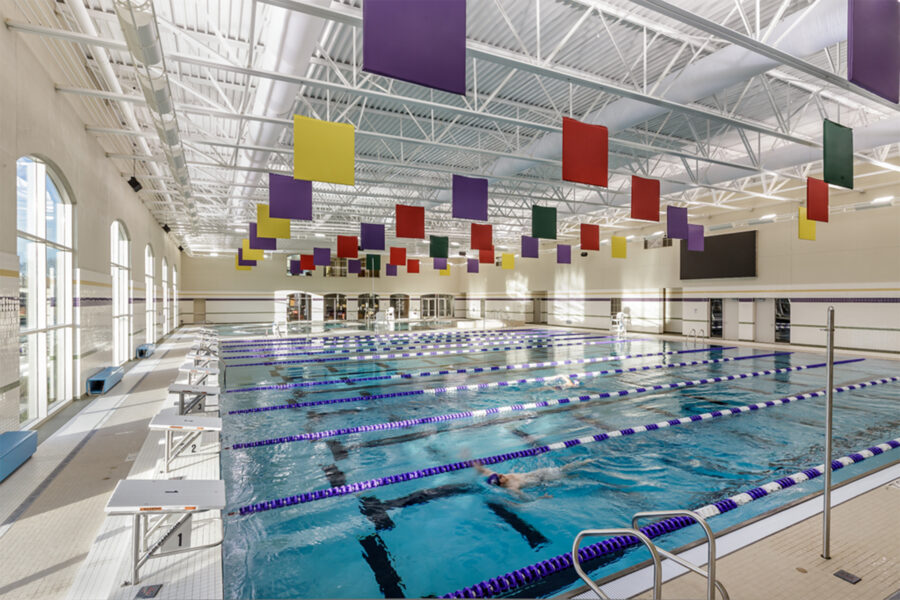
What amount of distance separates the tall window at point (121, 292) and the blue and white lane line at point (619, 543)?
1096 centimetres

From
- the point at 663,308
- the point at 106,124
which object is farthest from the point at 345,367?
the point at 663,308

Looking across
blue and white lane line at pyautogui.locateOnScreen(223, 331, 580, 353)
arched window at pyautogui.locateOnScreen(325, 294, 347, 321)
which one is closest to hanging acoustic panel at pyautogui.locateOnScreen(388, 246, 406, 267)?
blue and white lane line at pyautogui.locateOnScreen(223, 331, 580, 353)

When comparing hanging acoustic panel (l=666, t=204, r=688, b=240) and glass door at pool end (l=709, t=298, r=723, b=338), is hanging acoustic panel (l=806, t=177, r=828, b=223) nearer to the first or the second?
hanging acoustic panel (l=666, t=204, r=688, b=240)

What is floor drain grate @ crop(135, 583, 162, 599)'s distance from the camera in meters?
2.36

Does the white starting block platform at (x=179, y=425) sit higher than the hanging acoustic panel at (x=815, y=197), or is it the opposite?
the hanging acoustic panel at (x=815, y=197)

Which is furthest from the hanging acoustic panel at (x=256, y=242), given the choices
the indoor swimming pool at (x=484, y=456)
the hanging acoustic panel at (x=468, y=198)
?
the hanging acoustic panel at (x=468, y=198)

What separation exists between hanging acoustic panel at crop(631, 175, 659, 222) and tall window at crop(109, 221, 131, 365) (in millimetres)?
11538

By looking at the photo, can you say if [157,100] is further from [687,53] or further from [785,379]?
[785,379]

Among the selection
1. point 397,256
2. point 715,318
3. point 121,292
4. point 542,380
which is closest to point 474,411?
point 542,380

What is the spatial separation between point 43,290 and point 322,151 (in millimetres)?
4347

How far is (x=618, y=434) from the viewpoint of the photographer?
5852 millimetres

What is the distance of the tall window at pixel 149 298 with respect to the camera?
558 inches

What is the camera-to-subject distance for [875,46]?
475 cm

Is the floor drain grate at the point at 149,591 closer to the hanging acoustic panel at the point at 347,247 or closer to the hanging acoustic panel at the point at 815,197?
the hanging acoustic panel at the point at 815,197
